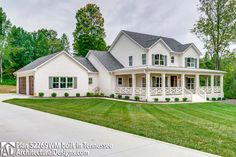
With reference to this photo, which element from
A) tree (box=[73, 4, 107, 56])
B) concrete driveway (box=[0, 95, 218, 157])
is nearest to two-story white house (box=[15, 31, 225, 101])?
concrete driveway (box=[0, 95, 218, 157])

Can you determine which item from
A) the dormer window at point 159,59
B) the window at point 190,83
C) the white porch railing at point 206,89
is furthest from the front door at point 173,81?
the white porch railing at point 206,89

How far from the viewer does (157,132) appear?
7715 millimetres

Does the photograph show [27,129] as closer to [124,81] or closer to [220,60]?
[124,81]

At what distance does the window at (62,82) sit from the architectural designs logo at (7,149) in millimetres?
18795

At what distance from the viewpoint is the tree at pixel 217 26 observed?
30.6m

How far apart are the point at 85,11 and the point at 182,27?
21.6 meters

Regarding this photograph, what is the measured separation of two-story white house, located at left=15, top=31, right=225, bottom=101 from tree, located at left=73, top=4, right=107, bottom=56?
1553cm

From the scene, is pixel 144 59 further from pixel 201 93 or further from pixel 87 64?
A: pixel 87 64

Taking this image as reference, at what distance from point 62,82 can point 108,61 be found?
21.1ft

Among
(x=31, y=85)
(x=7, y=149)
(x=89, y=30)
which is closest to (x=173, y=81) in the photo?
(x=31, y=85)

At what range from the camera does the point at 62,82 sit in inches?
987

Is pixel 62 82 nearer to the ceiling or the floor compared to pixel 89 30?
nearer to the floor

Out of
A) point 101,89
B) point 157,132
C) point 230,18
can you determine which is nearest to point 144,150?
point 157,132

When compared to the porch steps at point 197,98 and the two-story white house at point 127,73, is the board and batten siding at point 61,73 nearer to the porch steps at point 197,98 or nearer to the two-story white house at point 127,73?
the two-story white house at point 127,73
